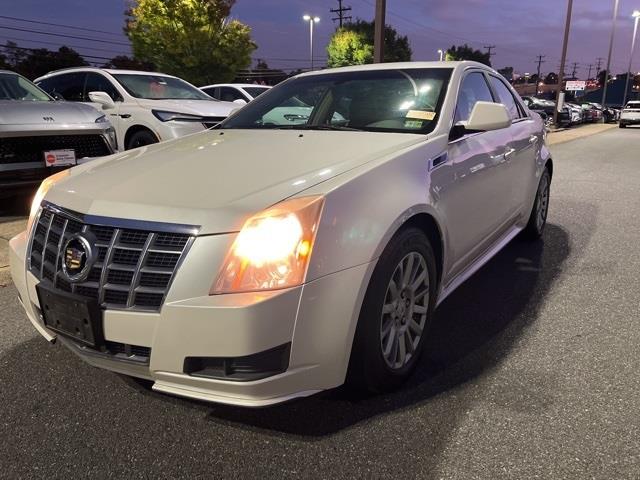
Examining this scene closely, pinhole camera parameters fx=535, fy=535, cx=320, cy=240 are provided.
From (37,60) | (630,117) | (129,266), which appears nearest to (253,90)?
(129,266)

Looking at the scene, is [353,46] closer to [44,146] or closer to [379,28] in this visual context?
[379,28]

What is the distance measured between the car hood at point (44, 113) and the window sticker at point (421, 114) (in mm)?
4370

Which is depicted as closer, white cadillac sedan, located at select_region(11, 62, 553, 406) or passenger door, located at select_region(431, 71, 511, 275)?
white cadillac sedan, located at select_region(11, 62, 553, 406)

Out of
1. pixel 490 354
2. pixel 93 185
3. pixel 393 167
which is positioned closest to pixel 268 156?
pixel 393 167

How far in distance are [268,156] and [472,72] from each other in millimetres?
1819

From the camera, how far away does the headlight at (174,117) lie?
7426 millimetres

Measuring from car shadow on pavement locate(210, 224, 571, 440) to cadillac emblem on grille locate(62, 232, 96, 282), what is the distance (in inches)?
33.1

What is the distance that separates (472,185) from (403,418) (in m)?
1.47

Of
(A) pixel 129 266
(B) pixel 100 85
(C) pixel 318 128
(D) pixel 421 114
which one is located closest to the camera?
(A) pixel 129 266

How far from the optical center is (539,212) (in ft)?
16.6

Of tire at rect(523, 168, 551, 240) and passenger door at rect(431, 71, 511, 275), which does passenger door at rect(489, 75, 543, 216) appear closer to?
passenger door at rect(431, 71, 511, 275)

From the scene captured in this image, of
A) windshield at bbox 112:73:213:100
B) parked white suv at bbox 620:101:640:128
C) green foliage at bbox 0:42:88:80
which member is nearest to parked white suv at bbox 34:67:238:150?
windshield at bbox 112:73:213:100

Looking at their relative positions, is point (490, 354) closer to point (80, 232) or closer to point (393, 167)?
point (393, 167)

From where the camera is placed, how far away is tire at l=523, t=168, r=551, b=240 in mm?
4926
